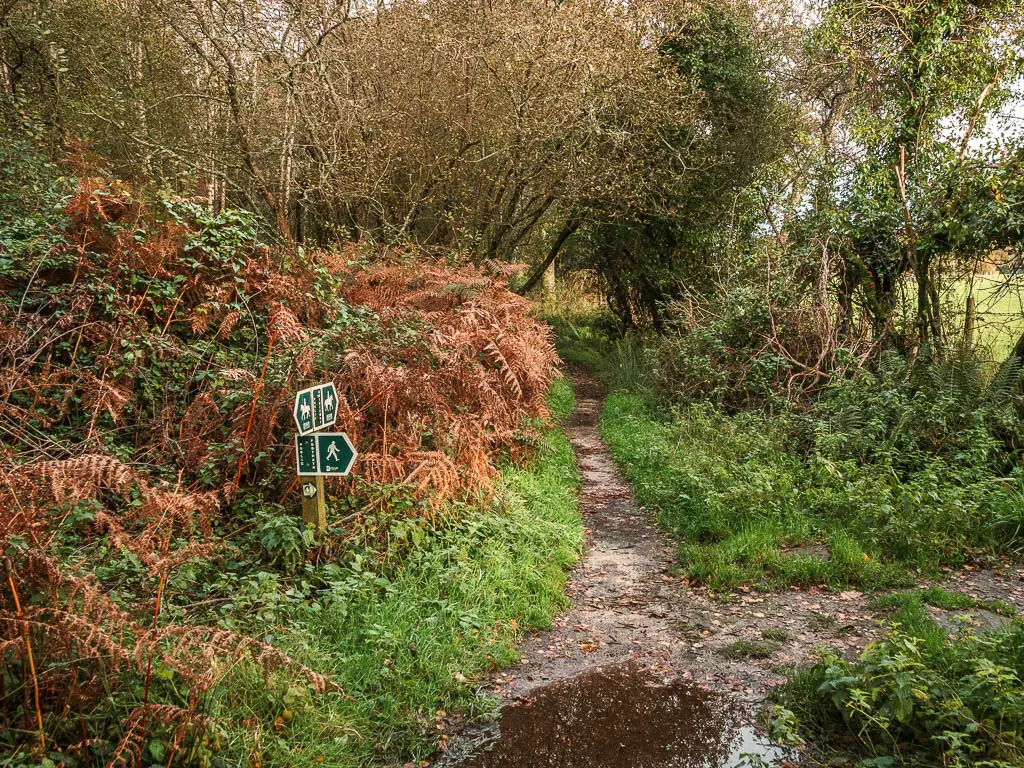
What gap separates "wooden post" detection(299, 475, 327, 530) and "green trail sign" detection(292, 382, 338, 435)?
448 mm

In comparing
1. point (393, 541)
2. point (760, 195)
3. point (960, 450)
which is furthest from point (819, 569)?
point (760, 195)

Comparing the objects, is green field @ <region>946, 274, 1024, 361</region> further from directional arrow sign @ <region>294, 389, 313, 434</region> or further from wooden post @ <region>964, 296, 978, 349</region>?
directional arrow sign @ <region>294, 389, 313, 434</region>

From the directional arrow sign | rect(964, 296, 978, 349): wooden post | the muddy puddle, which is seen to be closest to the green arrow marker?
the directional arrow sign

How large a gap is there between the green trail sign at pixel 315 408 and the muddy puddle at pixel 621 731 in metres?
2.22

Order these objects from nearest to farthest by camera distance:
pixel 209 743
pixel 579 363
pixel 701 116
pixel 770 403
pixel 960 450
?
1. pixel 209 743
2. pixel 960 450
3. pixel 770 403
4. pixel 701 116
5. pixel 579 363

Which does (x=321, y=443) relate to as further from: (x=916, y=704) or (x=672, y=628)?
(x=916, y=704)

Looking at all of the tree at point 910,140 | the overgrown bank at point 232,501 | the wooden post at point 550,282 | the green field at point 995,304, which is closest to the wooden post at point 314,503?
the overgrown bank at point 232,501

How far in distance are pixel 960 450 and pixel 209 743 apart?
7944mm

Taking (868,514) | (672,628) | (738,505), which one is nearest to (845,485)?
→ (868,514)

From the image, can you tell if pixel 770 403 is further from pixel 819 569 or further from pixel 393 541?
pixel 393 541

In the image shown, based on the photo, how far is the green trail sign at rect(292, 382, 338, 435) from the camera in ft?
15.0

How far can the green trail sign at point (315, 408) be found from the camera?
180 inches

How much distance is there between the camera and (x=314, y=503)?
4969 mm

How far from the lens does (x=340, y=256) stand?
8.45 m
